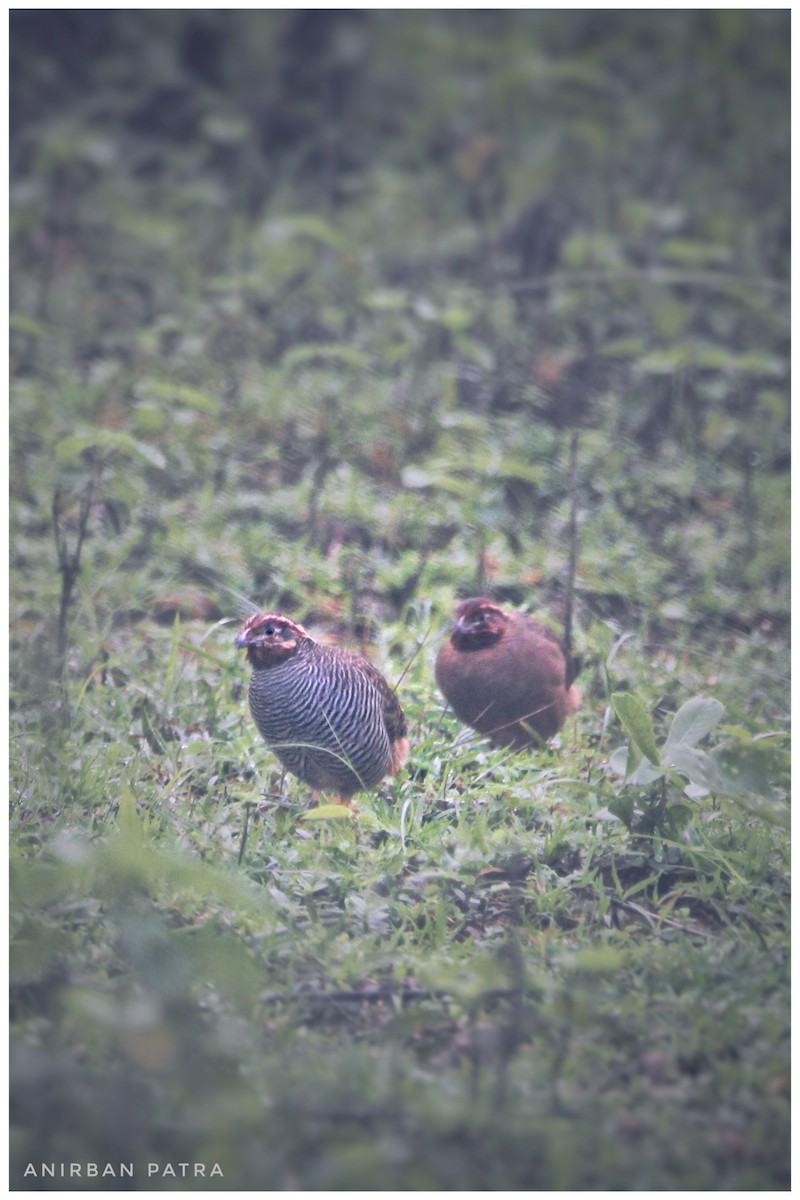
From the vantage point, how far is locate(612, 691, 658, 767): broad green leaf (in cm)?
309

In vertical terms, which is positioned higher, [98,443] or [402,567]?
[98,443]

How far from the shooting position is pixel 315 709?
3.23 meters

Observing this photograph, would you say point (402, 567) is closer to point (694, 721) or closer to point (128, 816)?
point (694, 721)

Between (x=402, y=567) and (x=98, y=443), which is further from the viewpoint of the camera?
(x=402, y=567)

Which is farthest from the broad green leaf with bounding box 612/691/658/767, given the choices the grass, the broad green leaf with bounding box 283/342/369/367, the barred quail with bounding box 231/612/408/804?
the broad green leaf with bounding box 283/342/369/367

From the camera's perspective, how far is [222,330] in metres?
5.98

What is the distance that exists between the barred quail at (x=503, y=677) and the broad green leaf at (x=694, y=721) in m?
0.55

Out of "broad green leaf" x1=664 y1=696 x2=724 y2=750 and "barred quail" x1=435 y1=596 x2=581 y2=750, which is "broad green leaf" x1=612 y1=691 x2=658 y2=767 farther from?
"barred quail" x1=435 y1=596 x2=581 y2=750

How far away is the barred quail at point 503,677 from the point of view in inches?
142

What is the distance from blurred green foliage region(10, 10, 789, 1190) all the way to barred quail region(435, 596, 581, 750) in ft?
0.43

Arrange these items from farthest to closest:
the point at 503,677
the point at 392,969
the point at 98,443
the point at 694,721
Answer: the point at 98,443 < the point at 503,677 < the point at 694,721 < the point at 392,969

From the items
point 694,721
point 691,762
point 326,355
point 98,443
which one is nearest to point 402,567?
point 98,443

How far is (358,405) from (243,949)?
11.8 ft

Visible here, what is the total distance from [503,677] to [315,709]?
0.69 m
